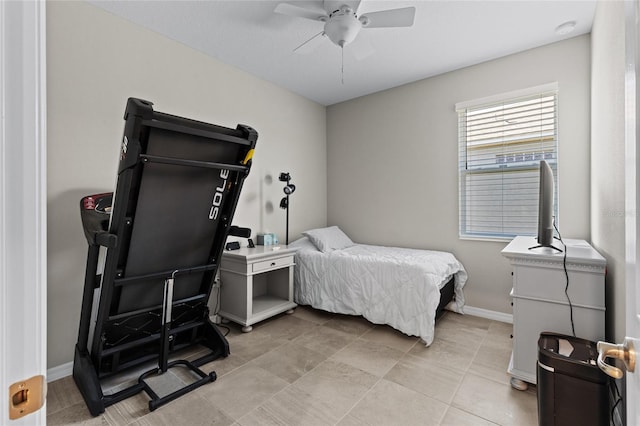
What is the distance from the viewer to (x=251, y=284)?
2.83 meters

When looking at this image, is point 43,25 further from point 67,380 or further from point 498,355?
point 498,355

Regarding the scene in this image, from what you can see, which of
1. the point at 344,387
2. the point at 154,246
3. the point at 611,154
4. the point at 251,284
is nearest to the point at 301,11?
the point at 154,246

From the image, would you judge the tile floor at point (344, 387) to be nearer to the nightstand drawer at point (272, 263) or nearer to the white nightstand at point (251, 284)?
the white nightstand at point (251, 284)

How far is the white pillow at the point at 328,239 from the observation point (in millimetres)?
3570

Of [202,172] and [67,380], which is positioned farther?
[67,380]

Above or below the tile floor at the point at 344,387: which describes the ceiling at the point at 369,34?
→ above

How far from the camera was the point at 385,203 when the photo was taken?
3953mm

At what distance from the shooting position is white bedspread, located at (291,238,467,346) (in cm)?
259

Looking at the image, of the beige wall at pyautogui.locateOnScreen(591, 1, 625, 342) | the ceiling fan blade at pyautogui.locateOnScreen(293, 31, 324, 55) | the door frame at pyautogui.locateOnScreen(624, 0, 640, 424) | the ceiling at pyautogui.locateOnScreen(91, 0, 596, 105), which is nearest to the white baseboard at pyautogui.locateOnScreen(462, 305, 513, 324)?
the beige wall at pyautogui.locateOnScreen(591, 1, 625, 342)

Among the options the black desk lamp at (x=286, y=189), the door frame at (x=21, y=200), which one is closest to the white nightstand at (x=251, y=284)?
the black desk lamp at (x=286, y=189)

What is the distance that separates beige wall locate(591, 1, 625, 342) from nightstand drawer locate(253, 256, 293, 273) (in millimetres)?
2526

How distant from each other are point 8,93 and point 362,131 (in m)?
4.03

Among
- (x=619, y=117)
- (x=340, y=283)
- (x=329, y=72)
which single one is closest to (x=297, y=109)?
(x=329, y=72)

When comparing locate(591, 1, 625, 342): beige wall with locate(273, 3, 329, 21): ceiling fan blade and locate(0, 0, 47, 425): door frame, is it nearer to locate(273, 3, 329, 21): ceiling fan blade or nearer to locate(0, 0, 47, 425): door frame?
locate(273, 3, 329, 21): ceiling fan blade
